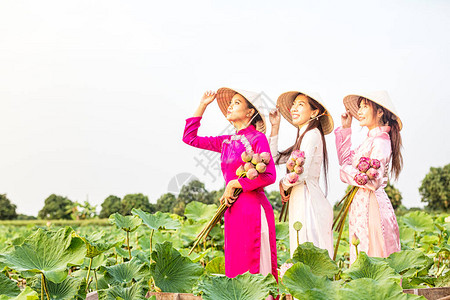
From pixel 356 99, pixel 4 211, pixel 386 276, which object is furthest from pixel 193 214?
pixel 4 211

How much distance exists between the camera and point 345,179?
274 cm

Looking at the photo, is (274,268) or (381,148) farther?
(381,148)

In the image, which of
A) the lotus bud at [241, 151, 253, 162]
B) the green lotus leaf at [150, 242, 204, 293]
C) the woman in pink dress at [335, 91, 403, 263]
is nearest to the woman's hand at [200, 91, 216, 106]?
the lotus bud at [241, 151, 253, 162]

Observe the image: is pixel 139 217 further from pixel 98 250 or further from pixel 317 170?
pixel 317 170

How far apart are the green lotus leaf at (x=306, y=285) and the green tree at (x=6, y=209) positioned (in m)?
24.8

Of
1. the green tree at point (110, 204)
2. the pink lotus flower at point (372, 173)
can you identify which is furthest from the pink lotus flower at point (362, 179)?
the green tree at point (110, 204)

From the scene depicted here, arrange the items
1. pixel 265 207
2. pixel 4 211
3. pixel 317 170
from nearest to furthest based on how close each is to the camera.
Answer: pixel 265 207 → pixel 317 170 → pixel 4 211

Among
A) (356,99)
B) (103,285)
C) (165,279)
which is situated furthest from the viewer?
(356,99)

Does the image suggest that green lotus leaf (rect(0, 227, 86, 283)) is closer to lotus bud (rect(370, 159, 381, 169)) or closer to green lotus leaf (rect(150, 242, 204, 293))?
green lotus leaf (rect(150, 242, 204, 293))

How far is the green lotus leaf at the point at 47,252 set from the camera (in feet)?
4.46

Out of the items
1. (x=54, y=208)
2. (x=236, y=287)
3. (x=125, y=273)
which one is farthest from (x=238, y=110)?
(x=54, y=208)

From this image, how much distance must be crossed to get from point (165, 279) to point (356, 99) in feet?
5.77

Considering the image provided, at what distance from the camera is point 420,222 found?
3.91m

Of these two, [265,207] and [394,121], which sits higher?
[394,121]
